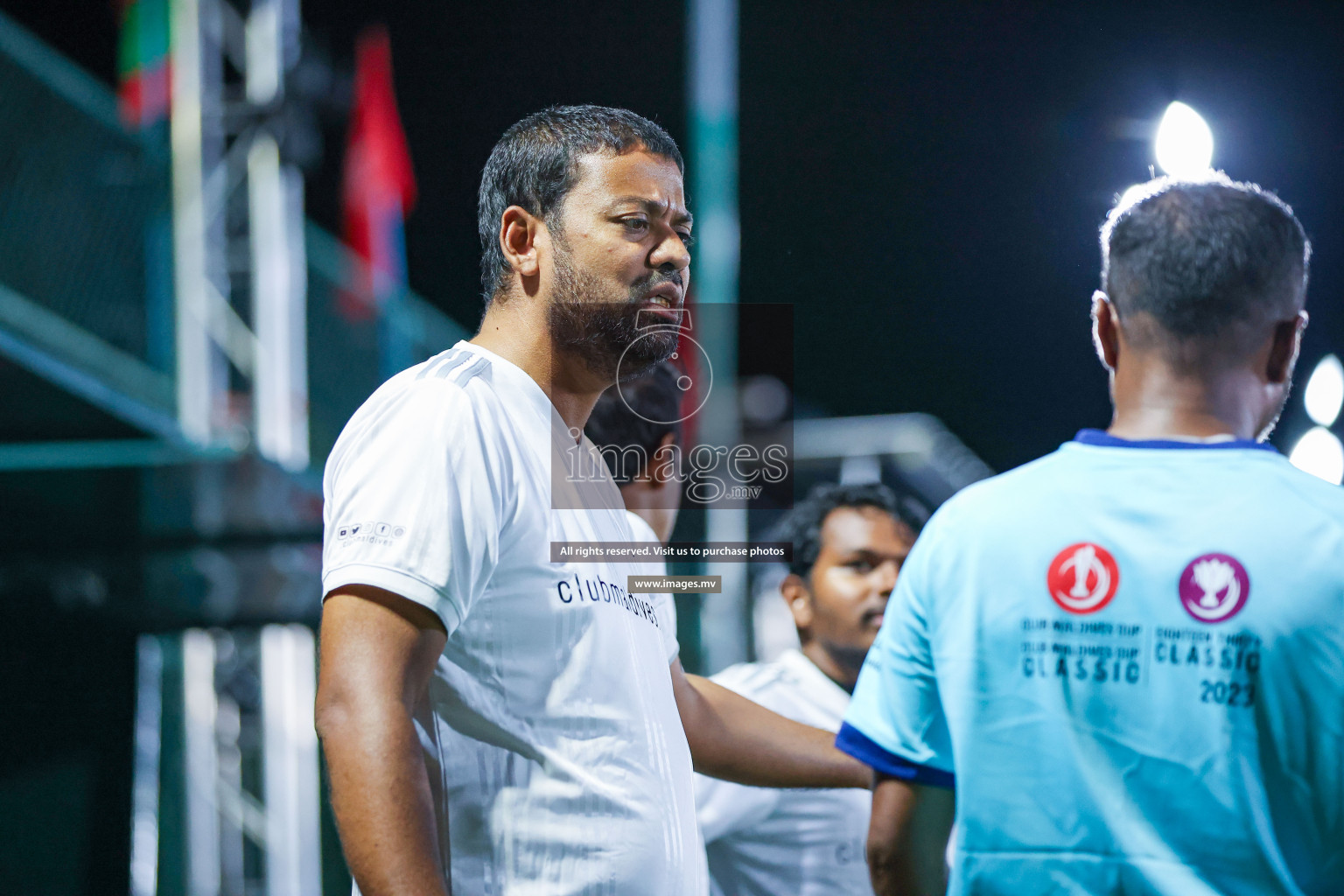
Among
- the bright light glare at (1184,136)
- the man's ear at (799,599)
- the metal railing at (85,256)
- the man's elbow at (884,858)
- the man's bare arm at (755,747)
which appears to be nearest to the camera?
the man's elbow at (884,858)

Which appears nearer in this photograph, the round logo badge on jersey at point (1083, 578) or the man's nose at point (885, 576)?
the round logo badge on jersey at point (1083, 578)

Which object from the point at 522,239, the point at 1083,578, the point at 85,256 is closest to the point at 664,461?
the point at 522,239

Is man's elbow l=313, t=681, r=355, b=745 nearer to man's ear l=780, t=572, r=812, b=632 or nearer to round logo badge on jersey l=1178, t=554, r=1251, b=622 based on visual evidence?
round logo badge on jersey l=1178, t=554, r=1251, b=622

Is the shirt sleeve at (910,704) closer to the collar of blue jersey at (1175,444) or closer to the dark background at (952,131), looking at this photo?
the collar of blue jersey at (1175,444)

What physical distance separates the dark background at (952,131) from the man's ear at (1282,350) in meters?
1.19

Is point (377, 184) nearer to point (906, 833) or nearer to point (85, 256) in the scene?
point (85, 256)

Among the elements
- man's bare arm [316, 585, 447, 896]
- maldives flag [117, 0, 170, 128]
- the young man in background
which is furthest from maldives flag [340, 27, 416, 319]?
man's bare arm [316, 585, 447, 896]

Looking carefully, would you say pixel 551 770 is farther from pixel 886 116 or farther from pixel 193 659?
pixel 193 659

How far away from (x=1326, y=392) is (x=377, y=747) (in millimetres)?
2930

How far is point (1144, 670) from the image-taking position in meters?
1.20

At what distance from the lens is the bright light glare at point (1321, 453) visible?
314 cm

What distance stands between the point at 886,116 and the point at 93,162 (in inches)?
125

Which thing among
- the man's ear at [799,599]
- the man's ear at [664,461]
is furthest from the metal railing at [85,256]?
the man's ear at [799,599]

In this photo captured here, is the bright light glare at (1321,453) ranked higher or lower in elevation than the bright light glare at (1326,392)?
lower
